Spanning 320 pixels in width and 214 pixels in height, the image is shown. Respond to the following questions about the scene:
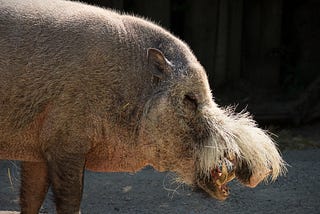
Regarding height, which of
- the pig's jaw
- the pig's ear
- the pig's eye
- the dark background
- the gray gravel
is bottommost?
the gray gravel

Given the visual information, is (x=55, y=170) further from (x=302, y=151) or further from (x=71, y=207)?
(x=302, y=151)

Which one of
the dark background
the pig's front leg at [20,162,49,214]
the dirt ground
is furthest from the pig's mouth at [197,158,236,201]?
the dark background

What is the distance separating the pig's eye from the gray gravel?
183 cm

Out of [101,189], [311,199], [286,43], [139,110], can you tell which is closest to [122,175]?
[101,189]

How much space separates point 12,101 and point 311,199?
3333mm

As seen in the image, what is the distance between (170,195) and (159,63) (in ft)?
8.56

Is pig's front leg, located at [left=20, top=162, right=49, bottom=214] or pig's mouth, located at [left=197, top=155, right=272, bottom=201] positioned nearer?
pig's mouth, located at [left=197, top=155, right=272, bottom=201]

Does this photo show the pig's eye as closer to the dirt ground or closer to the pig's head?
the pig's head

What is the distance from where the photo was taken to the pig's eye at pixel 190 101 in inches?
161

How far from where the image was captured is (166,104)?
405 cm

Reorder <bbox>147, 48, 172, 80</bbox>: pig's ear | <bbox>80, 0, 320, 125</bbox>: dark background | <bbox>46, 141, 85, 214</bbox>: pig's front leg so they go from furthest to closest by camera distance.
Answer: <bbox>80, 0, 320, 125</bbox>: dark background < <bbox>147, 48, 172, 80</bbox>: pig's ear < <bbox>46, 141, 85, 214</bbox>: pig's front leg

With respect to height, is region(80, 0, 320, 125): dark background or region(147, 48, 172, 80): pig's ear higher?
region(80, 0, 320, 125): dark background

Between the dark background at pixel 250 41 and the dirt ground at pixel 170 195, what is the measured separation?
9.36 feet

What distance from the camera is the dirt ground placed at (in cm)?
613
